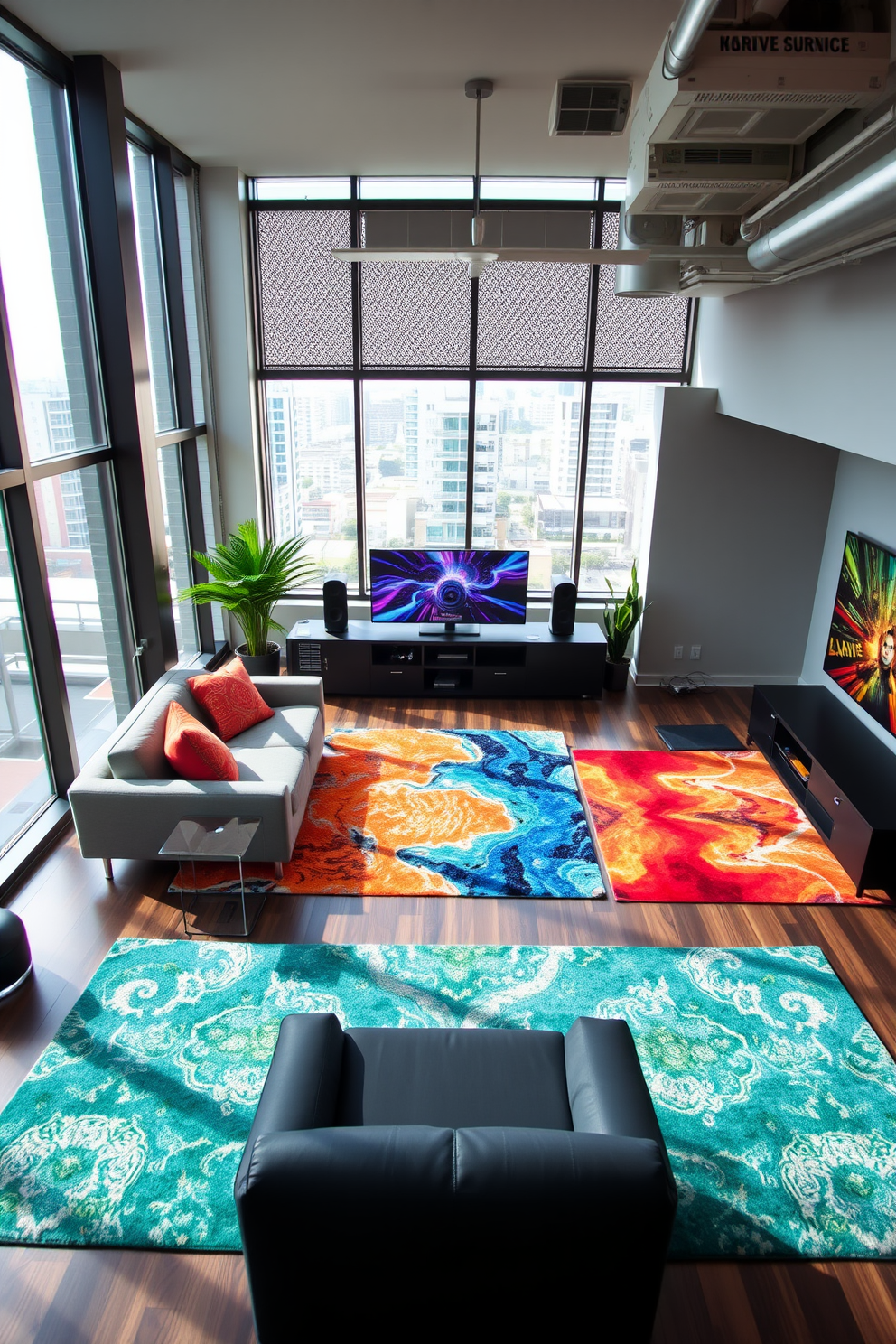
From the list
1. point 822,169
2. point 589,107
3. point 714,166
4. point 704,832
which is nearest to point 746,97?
point 822,169

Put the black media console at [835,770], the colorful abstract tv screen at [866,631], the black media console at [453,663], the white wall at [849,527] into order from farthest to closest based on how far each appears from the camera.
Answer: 1. the black media console at [453,663]
2. the white wall at [849,527]
3. the colorful abstract tv screen at [866,631]
4. the black media console at [835,770]

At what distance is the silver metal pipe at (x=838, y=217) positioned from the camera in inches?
92.3

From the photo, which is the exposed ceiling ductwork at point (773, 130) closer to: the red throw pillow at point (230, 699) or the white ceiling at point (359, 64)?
the white ceiling at point (359, 64)

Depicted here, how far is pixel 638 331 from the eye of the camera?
269 inches

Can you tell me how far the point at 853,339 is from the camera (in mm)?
3789

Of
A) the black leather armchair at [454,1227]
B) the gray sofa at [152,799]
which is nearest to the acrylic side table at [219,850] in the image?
the gray sofa at [152,799]

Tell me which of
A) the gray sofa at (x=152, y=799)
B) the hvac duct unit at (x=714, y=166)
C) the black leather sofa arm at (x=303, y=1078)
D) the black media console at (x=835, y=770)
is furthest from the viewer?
the black media console at (x=835, y=770)

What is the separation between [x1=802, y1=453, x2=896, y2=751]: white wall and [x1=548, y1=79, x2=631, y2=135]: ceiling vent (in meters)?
2.59

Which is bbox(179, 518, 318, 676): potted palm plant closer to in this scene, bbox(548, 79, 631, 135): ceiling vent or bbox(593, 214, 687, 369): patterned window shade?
bbox(593, 214, 687, 369): patterned window shade

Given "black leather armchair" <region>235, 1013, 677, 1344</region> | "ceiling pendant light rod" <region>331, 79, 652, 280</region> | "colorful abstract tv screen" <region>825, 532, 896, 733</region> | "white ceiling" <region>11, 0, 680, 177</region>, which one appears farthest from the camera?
"colorful abstract tv screen" <region>825, 532, 896, 733</region>

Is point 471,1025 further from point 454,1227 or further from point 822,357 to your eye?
point 822,357

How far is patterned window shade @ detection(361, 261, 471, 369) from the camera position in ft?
22.0

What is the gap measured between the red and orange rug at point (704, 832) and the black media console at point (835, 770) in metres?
0.10

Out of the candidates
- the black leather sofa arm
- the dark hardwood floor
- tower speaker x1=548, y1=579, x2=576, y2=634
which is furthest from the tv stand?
the black leather sofa arm
